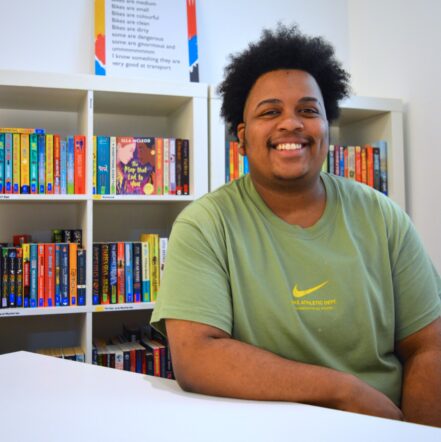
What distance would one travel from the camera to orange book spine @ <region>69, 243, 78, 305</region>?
191 cm

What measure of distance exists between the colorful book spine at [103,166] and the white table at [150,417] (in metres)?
1.20

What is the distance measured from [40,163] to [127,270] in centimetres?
Result: 53

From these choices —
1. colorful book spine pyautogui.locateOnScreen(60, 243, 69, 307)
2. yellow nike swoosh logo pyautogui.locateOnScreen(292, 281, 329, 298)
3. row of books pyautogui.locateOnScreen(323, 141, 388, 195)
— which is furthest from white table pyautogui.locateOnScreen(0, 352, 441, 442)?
row of books pyautogui.locateOnScreen(323, 141, 388, 195)

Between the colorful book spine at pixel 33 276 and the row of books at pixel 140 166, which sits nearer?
the colorful book spine at pixel 33 276

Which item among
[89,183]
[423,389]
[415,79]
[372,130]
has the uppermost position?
[415,79]

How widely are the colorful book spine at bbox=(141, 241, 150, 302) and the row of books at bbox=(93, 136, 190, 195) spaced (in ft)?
0.73

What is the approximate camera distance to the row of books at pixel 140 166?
1.98 m

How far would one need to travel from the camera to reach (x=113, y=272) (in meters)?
1.97

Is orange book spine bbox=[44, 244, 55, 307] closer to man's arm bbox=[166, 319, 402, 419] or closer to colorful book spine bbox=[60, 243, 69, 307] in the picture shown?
colorful book spine bbox=[60, 243, 69, 307]

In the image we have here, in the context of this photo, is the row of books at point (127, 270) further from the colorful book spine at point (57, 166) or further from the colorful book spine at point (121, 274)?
the colorful book spine at point (57, 166)

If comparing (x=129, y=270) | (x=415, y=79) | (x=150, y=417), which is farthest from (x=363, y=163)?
(x=150, y=417)

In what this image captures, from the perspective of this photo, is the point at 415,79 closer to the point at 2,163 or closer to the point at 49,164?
the point at 49,164

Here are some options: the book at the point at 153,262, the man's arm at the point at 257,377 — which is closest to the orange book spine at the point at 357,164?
the book at the point at 153,262

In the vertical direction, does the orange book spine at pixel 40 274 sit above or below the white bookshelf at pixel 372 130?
below
